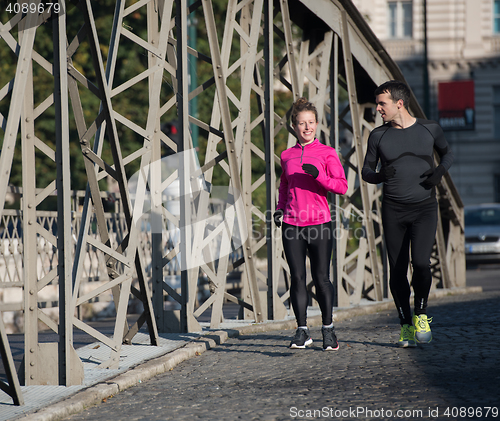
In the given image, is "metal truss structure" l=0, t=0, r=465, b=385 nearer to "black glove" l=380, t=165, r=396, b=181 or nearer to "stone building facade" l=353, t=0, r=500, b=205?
"black glove" l=380, t=165, r=396, b=181

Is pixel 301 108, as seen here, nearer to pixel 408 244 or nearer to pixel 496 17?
pixel 408 244

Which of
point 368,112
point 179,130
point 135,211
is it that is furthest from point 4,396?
point 368,112

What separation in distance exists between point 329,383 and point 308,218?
4.96 feet

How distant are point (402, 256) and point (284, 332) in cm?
176

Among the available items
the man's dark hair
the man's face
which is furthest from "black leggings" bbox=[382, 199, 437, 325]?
the man's dark hair

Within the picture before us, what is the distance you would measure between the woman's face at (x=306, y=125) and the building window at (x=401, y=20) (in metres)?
32.3

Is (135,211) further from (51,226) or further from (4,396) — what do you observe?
(51,226)

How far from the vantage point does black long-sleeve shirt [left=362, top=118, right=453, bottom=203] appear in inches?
223

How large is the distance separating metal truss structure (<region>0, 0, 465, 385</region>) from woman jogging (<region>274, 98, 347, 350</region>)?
1.10 m

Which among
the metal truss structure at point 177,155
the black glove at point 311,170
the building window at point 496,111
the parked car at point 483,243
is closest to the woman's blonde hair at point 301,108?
the black glove at point 311,170

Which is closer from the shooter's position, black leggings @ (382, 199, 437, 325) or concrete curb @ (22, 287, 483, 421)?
concrete curb @ (22, 287, 483, 421)

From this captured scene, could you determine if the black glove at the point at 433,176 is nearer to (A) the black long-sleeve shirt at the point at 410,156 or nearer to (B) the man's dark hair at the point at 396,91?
(A) the black long-sleeve shirt at the point at 410,156

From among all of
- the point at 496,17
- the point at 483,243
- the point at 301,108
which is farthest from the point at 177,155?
the point at 496,17

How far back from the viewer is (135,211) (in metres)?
5.78
